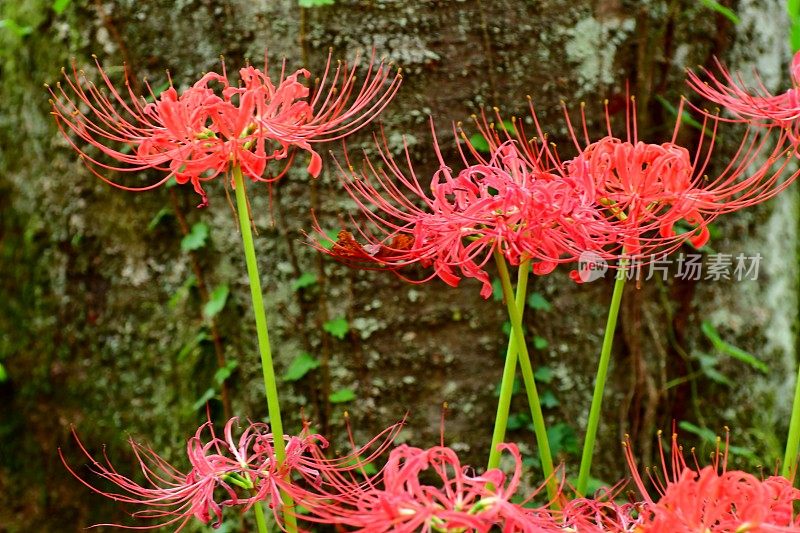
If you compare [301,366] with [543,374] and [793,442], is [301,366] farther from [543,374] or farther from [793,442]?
[793,442]

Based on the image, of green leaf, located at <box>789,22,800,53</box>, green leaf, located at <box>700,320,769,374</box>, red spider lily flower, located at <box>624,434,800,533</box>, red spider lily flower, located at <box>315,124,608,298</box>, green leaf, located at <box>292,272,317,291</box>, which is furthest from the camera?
green leaf, located at <box>700,320,769,374</box>

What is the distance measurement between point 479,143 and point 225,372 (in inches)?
25.1

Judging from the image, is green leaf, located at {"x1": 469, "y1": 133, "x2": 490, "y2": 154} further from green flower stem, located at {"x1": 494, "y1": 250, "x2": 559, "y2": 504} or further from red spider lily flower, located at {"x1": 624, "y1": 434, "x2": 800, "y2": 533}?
red spider lily flower, located at {"x1": 624, "y1": 434, "x2": 800, "y2": 533}

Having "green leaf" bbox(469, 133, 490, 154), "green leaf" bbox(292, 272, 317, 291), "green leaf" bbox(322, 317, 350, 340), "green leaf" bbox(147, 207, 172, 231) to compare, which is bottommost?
"green leaf" bbox(322, 317, 350, 340)

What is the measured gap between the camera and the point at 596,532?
0.73m

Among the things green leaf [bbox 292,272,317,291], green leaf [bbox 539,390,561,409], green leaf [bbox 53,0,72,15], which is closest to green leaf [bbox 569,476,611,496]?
green leaf [bbox 539,390,561,409]

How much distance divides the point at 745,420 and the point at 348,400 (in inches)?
32.3

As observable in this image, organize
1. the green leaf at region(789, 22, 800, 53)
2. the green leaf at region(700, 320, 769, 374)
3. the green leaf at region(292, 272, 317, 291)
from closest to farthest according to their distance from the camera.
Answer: the green leaf at region(789, 22, 800, 53) → the green leaf at region(292, 272, 317, 291) → the green leaf at region(700, 320, 769, 374)

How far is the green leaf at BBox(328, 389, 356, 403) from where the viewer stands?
158 centimetres

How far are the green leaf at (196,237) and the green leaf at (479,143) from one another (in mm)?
519

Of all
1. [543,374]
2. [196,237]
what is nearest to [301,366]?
[196,237]

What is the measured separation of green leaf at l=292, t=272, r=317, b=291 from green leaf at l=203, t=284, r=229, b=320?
0.15 meters

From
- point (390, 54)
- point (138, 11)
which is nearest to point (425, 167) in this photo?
point (390, 54)

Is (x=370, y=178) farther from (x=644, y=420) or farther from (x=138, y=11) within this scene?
(x=644, y=420)
